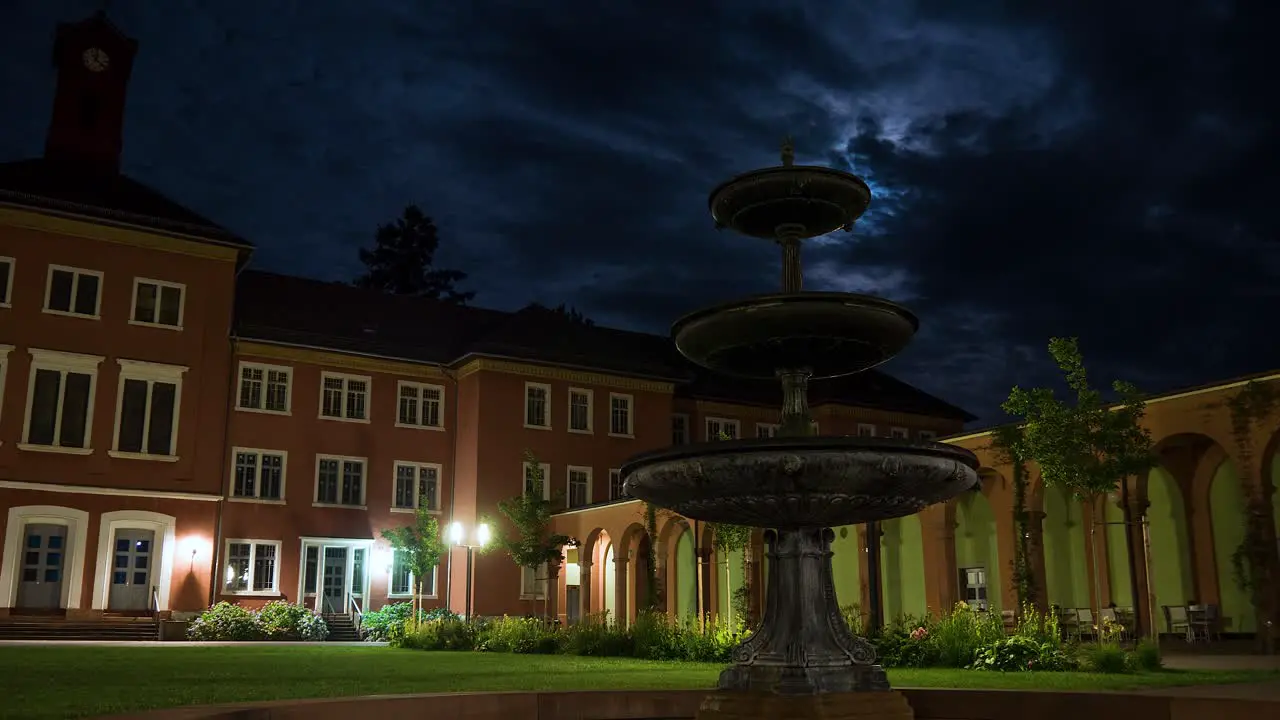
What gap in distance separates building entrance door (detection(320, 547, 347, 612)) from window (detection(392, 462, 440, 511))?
8.16ft

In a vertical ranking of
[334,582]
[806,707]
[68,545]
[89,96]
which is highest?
[89,96]

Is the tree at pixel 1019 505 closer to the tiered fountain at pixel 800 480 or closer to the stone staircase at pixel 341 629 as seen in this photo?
the tiered fountain at pixel 800 480

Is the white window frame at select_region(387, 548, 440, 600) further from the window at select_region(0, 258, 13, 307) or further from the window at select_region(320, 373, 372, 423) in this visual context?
the window at select_region(0, 258, 13, 307)

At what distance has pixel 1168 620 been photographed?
20609 mm

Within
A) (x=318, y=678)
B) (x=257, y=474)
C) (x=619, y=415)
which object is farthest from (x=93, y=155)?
(x=318, y=678)

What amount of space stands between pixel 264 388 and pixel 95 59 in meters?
13.4

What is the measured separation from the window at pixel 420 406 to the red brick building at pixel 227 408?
0.23 ft

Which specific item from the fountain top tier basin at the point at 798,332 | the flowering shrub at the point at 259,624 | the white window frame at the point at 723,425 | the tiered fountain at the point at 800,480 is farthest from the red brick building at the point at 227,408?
the tiered fountain at the point at 800,480

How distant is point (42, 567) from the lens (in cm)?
2925

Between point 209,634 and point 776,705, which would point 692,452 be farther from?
point 209,634

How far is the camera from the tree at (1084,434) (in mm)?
18212

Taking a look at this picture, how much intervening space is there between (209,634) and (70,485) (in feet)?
19.1

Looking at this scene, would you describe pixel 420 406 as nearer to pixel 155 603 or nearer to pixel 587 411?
pixel 587 411

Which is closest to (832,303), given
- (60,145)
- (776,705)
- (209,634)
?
(776,705)
